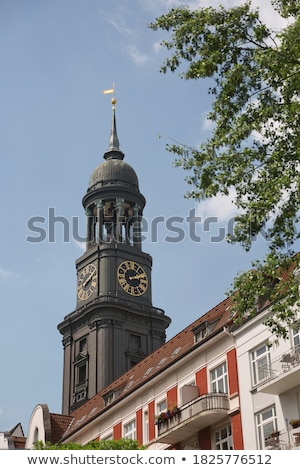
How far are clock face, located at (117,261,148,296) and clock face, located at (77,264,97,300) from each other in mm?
2676

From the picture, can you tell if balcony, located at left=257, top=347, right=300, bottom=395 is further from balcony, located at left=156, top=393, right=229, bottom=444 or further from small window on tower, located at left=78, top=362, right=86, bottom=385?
small window on tower, located at left=78, top=362, right=86, bottom=385

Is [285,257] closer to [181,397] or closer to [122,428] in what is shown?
[181,397]

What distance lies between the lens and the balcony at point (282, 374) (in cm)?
3559

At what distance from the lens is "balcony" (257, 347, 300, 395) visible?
35594mm

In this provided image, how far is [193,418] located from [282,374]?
6.84 m

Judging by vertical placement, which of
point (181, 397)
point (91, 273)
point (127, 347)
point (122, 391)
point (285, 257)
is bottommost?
point (285, 257)

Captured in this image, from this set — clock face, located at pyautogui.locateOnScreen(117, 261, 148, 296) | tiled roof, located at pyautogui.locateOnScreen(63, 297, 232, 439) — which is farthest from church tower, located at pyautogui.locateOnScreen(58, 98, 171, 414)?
tiled roof, located at pyautogui.locateOnScreen(63, 297, 232, 439)

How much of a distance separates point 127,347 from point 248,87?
59003mm

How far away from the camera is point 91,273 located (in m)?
87.2

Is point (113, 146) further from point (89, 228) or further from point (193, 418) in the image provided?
point (193, 418)

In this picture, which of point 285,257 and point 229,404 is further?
point 229,404

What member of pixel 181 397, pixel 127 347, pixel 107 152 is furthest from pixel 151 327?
pixel 181 397

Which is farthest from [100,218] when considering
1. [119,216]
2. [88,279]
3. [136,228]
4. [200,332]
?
[200,332]

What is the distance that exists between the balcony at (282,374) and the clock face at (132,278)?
159 feet
